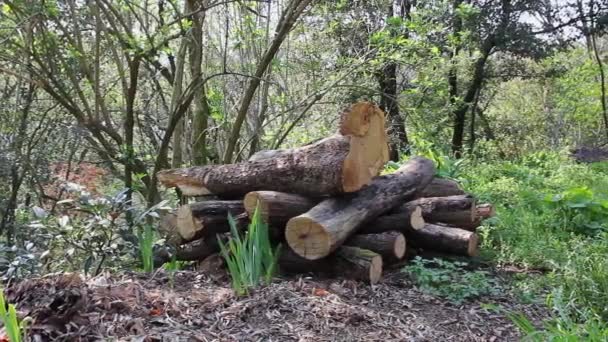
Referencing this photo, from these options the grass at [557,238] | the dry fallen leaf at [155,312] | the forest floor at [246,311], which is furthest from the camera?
the grass at [557,238]

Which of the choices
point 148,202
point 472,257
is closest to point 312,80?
point 148,202

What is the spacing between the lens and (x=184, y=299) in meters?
2.89

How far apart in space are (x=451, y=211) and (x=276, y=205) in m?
1.34

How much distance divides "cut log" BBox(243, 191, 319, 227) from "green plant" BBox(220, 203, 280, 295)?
0.34 ft

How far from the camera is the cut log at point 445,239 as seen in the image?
391 cm

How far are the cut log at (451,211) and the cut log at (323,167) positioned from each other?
0.49m

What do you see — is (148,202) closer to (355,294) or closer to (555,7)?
(355,294)

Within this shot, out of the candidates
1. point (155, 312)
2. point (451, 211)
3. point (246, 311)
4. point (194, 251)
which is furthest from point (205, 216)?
point (451, 211)

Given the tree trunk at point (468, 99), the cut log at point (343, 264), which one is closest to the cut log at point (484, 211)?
the cut log at point (343, 264)

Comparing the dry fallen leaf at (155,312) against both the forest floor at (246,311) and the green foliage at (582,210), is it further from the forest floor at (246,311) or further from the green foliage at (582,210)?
the green foliage at (582,210)

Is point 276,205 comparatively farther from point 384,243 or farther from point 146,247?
point 146,247

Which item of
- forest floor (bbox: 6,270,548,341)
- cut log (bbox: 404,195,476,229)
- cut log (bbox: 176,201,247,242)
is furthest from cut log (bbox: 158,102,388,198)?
forest floor (bbox: 6,270,548,341)

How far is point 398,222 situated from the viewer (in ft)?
12.6

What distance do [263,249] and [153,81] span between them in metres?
3.90
